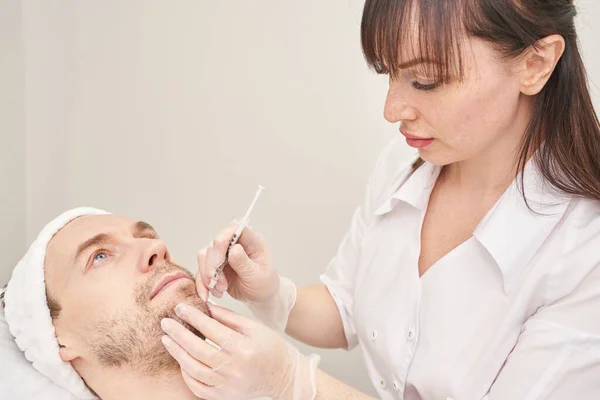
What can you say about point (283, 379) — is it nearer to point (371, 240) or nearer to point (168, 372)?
point (168, 372)

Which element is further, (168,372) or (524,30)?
(168,372)

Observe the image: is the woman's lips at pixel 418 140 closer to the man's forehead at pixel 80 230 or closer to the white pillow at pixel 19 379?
the man's forehead at pixel 80 230

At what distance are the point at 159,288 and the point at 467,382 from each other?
2.42ft

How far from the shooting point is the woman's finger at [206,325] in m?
1.30

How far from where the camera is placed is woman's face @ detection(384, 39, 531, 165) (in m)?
1.22

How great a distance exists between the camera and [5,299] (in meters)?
1.55

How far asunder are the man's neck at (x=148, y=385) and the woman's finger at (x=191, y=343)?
0.61 ft

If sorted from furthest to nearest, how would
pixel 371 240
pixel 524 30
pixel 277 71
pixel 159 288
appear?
pixel 277 71 < pixel 371 240 < pixel 159 288 < pixel 524 30

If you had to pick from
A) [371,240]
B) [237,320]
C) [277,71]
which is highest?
[277,71]

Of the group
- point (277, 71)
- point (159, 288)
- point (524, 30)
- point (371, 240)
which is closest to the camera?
point (524, 30)

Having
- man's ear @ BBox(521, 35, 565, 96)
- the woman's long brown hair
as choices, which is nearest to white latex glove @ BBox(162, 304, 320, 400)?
the woman's long brown hair

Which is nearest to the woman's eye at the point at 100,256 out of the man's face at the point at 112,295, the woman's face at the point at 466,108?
the man's face at the point at 112,295

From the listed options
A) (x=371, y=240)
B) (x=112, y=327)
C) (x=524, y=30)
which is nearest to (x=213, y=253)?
(x=112, y=327)

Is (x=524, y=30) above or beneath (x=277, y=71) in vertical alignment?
above
